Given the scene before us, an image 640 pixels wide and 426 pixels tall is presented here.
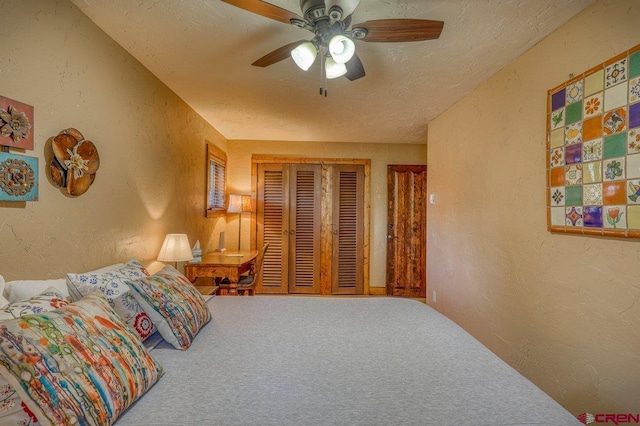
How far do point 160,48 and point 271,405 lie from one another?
2292mm

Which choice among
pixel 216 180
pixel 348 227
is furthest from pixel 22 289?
pixel 348 227

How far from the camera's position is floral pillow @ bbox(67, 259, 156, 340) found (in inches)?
54.3

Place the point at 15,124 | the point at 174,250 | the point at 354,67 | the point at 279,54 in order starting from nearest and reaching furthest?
the point at 15,124
the point at 279,54
the point at 354,67
the point at 174,250

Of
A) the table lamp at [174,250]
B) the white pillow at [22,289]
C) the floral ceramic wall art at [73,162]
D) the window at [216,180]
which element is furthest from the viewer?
the window at [216,180]

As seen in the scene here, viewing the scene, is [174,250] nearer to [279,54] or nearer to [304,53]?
[279,54]

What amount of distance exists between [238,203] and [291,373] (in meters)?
3.56

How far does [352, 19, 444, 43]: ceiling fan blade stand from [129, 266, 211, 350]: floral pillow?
1648mm

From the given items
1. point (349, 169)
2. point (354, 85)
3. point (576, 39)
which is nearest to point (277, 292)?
point (349, 169)

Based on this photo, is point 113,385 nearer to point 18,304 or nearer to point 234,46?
point 18,304

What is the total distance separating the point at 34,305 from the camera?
1.08 m

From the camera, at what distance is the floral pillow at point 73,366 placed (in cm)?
76

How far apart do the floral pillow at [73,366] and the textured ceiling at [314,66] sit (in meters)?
1.65

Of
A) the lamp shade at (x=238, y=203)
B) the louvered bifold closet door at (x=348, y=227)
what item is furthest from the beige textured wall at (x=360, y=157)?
the lamp shade at (x=238, y=203)

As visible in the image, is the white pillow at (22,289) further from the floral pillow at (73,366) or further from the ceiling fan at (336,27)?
the ceiling fan at (336,27)
